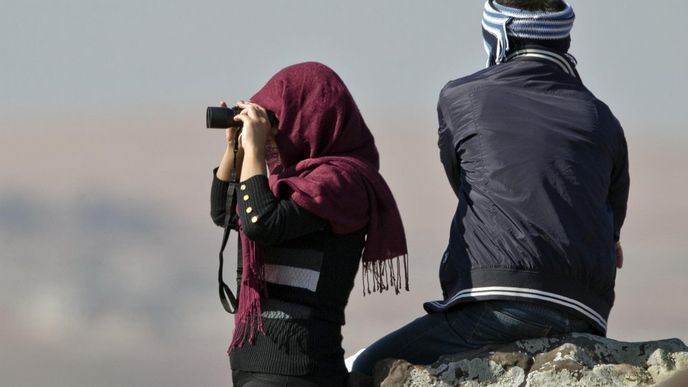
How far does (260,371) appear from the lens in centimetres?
364

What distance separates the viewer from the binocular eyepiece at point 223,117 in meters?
3.76

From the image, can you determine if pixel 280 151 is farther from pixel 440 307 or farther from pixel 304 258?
pixel 440 307

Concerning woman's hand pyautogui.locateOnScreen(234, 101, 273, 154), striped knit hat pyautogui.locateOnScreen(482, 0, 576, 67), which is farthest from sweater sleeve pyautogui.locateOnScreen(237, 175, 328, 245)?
striped knit hat pyautogui.locateOnScreen(482, 0, 576, 67)

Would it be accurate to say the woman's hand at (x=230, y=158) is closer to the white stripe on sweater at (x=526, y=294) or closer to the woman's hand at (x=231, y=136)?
the woman's hand at (x=231, y=136)

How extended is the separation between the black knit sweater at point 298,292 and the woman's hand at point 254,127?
0.12 meters

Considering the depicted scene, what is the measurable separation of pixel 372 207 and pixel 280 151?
0.34 meters

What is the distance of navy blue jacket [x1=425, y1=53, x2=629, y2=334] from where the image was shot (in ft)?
11.9

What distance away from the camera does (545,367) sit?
3.62 meters

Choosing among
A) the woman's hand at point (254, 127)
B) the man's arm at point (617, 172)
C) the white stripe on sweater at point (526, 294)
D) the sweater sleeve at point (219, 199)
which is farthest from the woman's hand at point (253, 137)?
the man's arm at point (617, 172)

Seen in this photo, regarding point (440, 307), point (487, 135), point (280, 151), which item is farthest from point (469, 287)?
point (280, 151)

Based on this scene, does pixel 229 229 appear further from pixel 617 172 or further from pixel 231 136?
pixel 617 172

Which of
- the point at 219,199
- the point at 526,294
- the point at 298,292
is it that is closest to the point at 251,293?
the point at 298,292

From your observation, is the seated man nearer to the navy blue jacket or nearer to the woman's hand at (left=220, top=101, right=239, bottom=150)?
the navy blue jacket

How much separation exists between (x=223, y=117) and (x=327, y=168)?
1.19 feet
